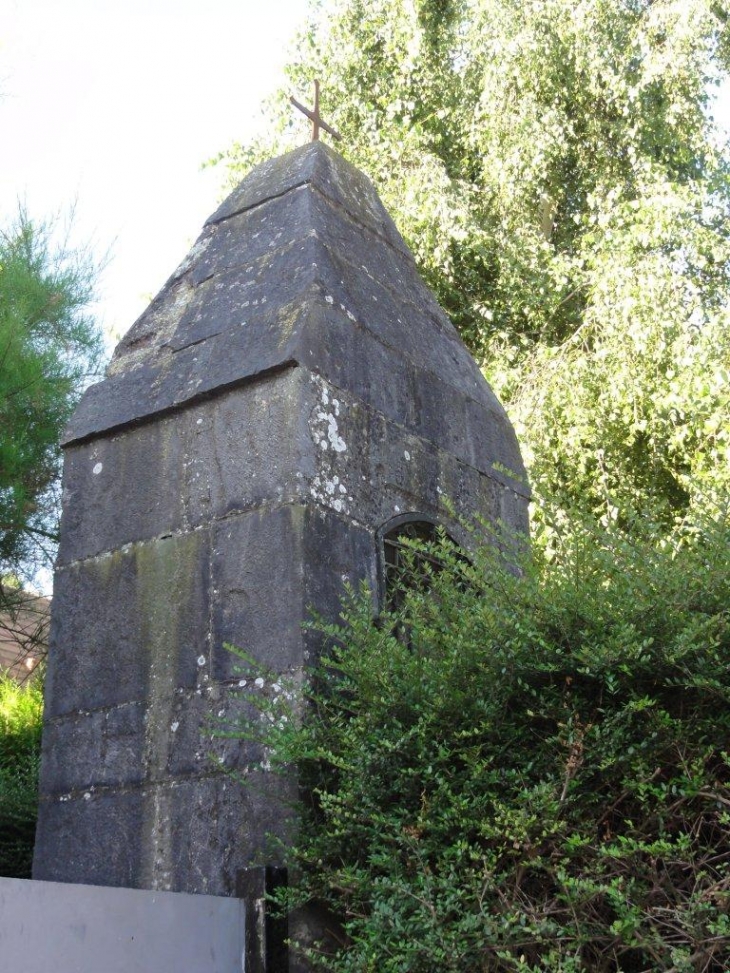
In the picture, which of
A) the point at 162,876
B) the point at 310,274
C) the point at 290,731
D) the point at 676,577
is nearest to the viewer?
the point at 676,577

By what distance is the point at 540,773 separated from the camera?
2586 mm

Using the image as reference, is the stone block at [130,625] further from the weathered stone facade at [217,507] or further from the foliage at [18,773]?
the foliage at [18,773]

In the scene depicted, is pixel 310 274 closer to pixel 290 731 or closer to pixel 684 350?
pixel 290 731

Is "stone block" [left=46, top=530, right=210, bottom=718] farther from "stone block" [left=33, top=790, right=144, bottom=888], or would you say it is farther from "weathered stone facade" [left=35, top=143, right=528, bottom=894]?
"stone block" [left=33, top=790, right=144, bottom=888]

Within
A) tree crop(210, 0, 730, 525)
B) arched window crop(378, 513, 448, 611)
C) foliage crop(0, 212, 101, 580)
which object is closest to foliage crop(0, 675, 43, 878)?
foliage crop(0, 212, 101, 580)

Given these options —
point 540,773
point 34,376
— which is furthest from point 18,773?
point 540,773

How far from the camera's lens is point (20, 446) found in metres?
6.05

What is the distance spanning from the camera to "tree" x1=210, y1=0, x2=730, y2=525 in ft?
29.0

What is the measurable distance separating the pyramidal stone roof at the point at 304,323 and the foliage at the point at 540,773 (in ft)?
3.06

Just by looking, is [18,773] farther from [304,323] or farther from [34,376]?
[304,323]

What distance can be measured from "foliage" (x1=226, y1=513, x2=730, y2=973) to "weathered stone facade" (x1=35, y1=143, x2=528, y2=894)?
329mm

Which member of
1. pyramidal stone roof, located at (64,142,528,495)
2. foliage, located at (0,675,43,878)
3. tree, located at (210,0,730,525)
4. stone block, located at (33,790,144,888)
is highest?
tree, located at (210,0,730,525)

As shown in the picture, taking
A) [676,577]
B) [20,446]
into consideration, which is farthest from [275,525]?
[20,446]

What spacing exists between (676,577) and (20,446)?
14.3 feet
